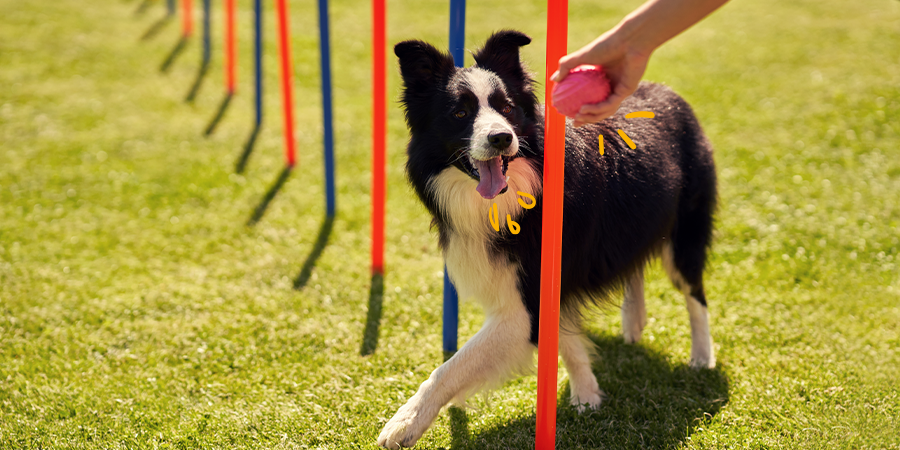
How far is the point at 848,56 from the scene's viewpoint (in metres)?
8.58

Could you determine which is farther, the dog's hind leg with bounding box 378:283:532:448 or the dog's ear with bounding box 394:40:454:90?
the dog's ear with bounding box 394:40:454:90

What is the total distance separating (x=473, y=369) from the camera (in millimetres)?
2979

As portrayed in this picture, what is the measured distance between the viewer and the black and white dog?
291 cm

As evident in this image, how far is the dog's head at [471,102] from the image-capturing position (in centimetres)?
285

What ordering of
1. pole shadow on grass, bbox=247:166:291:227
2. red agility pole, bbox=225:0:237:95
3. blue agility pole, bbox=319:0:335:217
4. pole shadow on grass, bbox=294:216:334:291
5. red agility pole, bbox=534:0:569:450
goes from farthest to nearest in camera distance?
red agility pole, bbox=225:0:237:95
pole shadow on grass, bbox=247:166:291:227
blue agility pole, bbox=319:0:335:217
pole shadow on grass, bbox=294:216:334:291
red agility pole, bbox=534:0:569:450

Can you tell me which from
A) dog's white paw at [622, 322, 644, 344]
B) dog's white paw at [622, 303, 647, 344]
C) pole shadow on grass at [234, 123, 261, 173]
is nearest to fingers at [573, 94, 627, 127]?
dog's white paw at [622, 303, 647, 344]

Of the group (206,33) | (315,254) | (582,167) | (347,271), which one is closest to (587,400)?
(582,167)

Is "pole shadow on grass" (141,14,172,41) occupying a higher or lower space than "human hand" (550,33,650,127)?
lower

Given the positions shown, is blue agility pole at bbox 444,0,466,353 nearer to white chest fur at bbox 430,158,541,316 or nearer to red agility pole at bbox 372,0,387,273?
white chest fur at bbox 430,158,541,316

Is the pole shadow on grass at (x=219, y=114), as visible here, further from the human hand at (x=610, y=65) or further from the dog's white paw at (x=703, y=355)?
the human hand at (x=610, y=65)

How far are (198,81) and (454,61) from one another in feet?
23.7

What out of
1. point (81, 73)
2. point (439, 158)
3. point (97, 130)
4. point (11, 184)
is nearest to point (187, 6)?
point (81, 73)

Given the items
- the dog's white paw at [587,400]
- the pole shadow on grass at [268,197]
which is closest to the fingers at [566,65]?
the dog's white paw at [587,400]

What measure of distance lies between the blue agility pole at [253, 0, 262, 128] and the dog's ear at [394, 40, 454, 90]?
4.59 meters
